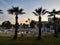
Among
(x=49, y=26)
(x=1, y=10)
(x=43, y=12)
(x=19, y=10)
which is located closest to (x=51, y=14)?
(x=43, y=12)

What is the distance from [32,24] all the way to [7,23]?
795 inches

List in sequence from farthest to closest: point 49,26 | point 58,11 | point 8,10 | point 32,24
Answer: point 32,24 < point 49,26 < point 58,11 < point 8,10

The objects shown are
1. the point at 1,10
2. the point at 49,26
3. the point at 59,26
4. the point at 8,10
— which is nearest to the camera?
the point at 1,10

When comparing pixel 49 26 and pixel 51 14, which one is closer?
pixel 51 14

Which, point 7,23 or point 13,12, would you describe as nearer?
point 13,12

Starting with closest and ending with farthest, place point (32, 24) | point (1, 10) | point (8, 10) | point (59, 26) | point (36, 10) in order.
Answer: point (1, 10)
point (8, 10)
point (36, 10)
point (59, 26)
point (32, 24)

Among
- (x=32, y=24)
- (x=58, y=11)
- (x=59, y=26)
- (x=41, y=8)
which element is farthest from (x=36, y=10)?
(x=32, y=24)

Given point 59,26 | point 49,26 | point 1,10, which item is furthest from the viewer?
point 49,26

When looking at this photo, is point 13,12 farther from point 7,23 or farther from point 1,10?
point 7,23

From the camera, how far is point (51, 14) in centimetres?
6362

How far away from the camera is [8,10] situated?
50438 millimetres

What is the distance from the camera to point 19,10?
51062mm

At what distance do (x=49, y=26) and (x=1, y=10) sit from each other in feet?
262

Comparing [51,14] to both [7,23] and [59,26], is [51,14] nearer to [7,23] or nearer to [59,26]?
[59,26]
